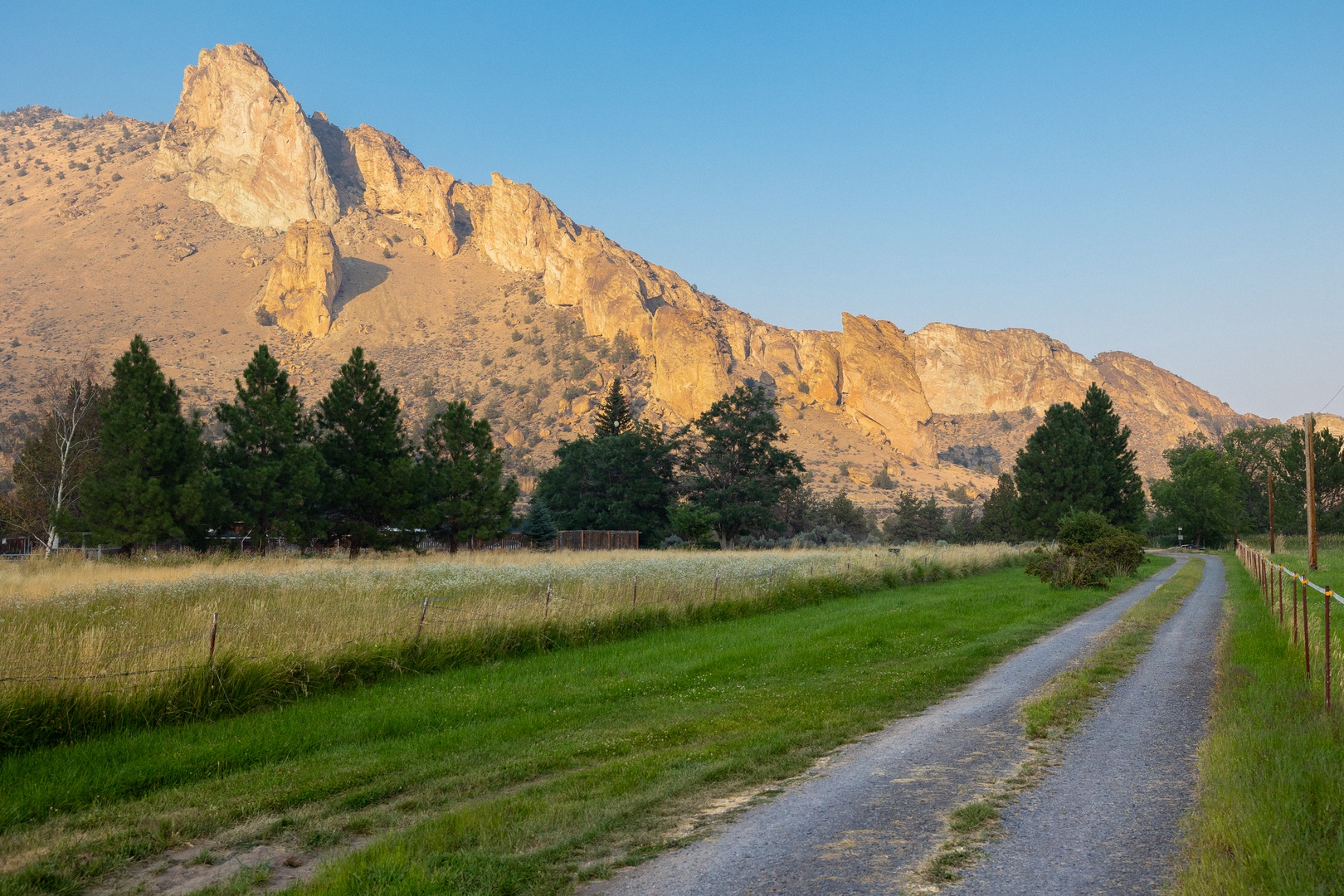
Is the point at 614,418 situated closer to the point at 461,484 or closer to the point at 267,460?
the point at 461,484

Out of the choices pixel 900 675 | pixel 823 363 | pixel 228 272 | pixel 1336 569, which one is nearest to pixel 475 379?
pixel 228 272

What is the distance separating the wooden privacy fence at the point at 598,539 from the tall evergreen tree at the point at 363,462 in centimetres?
1705

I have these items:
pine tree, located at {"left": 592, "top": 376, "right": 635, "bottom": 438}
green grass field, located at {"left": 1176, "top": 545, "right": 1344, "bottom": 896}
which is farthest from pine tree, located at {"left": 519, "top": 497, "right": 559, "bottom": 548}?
green grass field, located at {"left": 1176, "top": 545, "right": 1344, "bottom": 896}

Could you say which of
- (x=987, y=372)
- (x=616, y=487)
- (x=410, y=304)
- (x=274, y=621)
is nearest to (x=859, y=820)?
(x=274, y=621)

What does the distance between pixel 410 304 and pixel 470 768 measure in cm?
13963

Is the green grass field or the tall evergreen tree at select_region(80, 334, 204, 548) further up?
the tall evergreen tree at select_region(80, 334, 204, 548)

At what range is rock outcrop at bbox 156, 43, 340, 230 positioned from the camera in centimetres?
14975

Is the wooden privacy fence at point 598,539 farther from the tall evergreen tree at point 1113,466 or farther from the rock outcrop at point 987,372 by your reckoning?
the rock outcrop at point 987,372

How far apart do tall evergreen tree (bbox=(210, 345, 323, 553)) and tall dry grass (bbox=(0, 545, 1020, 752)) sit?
6429mm

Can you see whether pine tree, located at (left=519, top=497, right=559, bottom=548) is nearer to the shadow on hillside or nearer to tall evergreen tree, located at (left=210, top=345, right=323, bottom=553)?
tall evergreen tree, located at (left=210, top=345, right=323, bottom=553)

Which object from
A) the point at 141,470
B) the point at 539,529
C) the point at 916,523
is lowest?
the point at 539,529

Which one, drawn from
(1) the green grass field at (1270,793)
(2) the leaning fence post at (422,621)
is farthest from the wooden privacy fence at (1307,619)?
(2) the leaning fence post at (422,621)

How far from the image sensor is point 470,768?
7.80 meters

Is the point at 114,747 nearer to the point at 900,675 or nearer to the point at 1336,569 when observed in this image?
the point at 900,675
